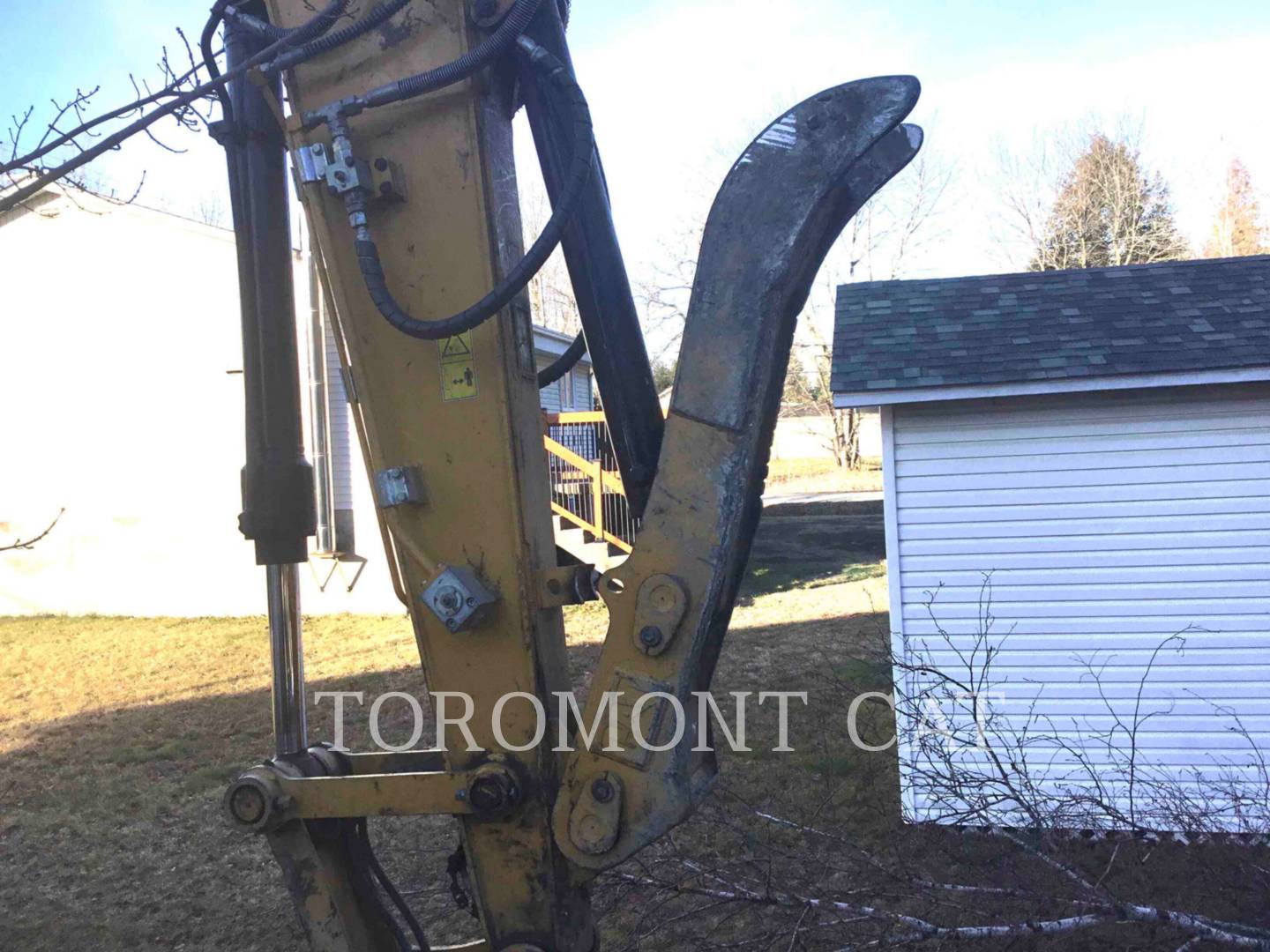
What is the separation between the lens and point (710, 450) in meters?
2.12

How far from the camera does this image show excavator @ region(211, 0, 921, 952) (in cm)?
211

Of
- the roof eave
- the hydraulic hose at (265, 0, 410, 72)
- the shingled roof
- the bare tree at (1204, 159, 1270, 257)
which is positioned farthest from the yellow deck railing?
the bare tree at (1204, 159, 1270, 257)

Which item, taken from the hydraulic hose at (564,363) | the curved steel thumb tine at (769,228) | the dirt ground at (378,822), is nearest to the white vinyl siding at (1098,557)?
the dirt ground at (378,822)

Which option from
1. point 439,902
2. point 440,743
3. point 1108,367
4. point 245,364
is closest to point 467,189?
point 245,364

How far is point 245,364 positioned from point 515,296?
81 cm

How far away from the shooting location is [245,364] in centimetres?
263

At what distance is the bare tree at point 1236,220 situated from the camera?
34.5 meters

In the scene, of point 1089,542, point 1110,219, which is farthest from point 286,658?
→ point 1110,219

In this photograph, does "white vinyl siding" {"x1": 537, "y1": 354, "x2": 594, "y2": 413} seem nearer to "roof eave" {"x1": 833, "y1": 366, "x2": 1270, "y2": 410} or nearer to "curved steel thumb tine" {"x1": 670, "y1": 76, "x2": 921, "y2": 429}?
"roof eave" {"x1": 833, "y1": 366, "x2": 1270, "y2": 410}

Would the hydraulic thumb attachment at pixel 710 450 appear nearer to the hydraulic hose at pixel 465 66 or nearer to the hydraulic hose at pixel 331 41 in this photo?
the hydraulic hose at pixel 465 66

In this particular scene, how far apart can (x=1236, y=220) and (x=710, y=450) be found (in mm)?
39305

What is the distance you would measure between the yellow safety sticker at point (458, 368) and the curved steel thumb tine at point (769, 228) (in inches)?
18.7

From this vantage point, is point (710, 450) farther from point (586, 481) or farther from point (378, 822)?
point (586, 481)

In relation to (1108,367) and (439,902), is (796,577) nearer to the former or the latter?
(1108,367)
